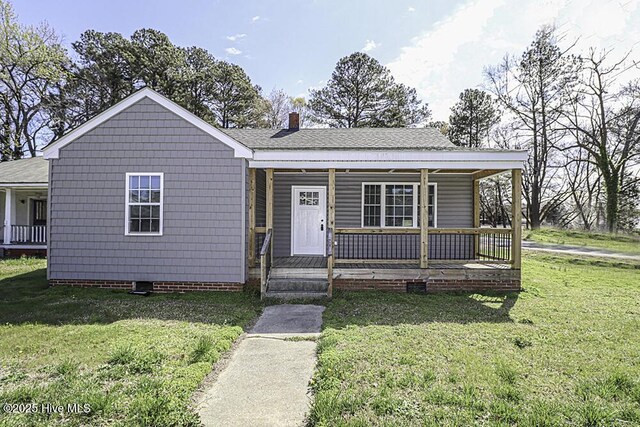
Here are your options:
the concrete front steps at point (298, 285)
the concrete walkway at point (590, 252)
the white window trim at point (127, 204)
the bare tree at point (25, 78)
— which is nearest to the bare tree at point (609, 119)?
the concrete walkway at point (590, 252)

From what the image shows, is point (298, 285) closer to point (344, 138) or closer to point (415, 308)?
point (415, 308)

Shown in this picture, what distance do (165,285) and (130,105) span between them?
4.02 meters

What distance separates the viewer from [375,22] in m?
14.6

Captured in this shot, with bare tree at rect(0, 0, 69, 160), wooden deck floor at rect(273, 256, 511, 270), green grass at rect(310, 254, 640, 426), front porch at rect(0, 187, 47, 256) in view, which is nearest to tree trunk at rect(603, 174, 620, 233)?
green grass at rect(310, 254, 640, 426)

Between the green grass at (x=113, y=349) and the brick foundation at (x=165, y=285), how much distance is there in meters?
0.21

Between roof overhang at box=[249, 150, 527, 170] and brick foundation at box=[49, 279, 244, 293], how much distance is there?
271cm

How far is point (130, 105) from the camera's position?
793cm

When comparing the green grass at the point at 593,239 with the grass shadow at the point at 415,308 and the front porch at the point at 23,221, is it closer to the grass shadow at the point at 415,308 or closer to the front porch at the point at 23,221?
the grass shadow at the point at 415,308

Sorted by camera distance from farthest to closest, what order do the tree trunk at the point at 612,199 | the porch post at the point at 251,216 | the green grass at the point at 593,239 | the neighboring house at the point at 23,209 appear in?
the tree trunk at the point at 612,199 → the green grass at the point at 593,239 → the neighboring house at the point at 23,209 → the porch post at the point at 251,216

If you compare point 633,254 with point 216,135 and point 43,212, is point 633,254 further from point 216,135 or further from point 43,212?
point 43,212

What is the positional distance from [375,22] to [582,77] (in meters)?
18.0

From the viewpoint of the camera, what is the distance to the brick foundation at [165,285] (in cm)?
789

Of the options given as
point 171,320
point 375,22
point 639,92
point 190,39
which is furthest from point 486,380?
point 190,39

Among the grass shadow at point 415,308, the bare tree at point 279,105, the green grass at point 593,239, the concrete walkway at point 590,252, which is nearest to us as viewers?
the grass shadow at point 415,308
